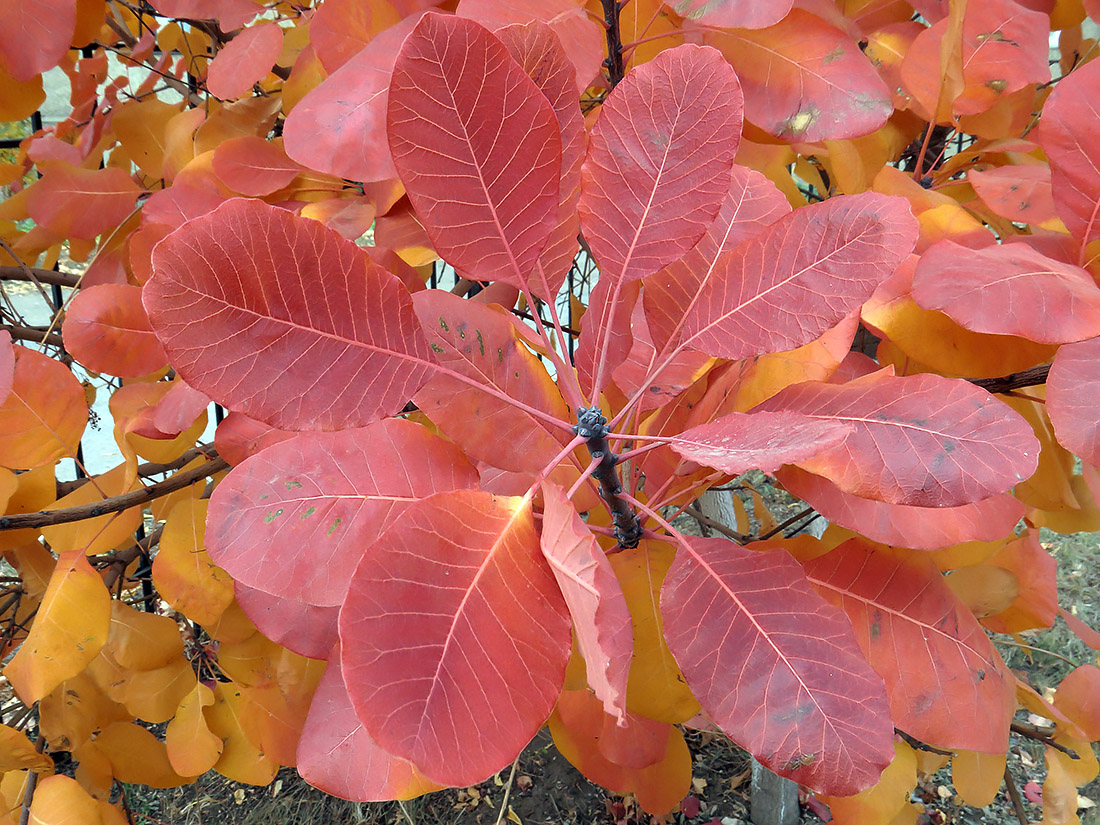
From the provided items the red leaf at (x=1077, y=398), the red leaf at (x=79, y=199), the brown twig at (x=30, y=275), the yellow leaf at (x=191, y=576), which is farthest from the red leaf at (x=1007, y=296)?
the brown twig at (x=30, y=275)

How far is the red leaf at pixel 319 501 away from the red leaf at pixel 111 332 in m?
0.29

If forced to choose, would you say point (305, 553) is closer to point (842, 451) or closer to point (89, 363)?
point (842, 451)

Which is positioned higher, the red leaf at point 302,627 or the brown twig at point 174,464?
the red leaf at point 302,627

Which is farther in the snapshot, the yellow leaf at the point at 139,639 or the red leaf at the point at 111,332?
the yellow leaf at the point at 139,639

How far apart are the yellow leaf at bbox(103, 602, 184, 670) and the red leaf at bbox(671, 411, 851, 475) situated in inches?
25.1

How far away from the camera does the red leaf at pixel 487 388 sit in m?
0.40

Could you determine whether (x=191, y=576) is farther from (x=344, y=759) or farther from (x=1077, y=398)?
(x=1077, y=398)

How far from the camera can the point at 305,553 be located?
1.20ft

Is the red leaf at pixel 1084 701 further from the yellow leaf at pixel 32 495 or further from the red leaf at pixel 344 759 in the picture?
the yellow leaf at pixel 32 495

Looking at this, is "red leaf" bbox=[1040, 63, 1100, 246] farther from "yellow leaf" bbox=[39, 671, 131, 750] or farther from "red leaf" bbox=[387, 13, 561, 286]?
"yellow leaf" bbox=[39, 671, 131, 750]

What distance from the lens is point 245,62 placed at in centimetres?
67

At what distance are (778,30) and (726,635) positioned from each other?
0.43m

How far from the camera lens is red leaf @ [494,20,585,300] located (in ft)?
1.24

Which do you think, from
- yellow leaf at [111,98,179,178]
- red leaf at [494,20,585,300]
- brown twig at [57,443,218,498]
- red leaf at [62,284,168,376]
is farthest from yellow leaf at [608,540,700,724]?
yellow leaf at [111,98,179,178]
